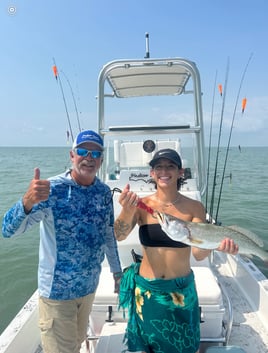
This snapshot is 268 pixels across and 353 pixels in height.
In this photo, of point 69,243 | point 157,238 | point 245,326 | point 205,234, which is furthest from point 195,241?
point 245,326

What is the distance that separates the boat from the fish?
0.65 m

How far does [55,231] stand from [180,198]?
1.06 metres

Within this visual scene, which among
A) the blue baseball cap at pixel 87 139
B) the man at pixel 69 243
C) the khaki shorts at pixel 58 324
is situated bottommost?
the khaki shorts at pixel 58 324

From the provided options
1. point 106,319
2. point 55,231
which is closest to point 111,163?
point 106,319

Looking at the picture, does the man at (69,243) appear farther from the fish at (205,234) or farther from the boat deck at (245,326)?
the boat deck at (245,326)

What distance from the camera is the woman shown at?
7.34ft

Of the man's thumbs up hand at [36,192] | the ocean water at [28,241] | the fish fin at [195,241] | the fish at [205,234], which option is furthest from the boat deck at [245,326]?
the man's thumbs up hand at [36,192]

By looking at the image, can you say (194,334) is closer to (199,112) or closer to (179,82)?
(199,112)

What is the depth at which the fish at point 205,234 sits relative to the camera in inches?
82.3

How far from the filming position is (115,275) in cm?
272

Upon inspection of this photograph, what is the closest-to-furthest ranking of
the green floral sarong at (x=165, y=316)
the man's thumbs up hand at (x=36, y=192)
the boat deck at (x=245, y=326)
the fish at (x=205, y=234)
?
the man's thumbs up hand at (x=36, y=192) → the fish at (x=205, y=234) → the green floral sarong at (x=165, y=316) → the boat deck at (x=245, y=326)

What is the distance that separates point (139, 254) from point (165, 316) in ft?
5.70

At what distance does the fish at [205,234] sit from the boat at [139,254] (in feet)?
2.14

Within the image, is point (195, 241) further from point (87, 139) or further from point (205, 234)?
point (87, 139)
